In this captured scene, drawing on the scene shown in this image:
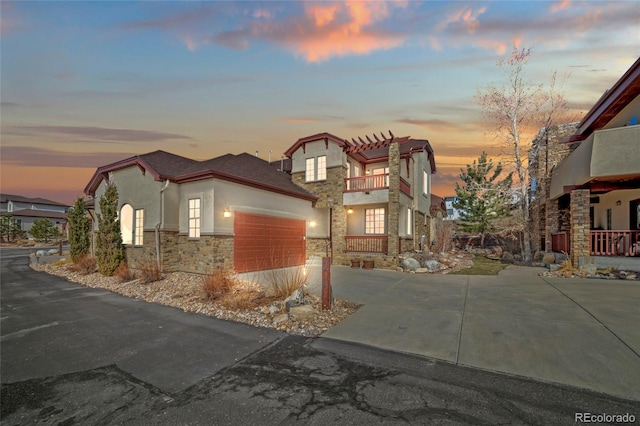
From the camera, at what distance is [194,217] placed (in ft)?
42.7

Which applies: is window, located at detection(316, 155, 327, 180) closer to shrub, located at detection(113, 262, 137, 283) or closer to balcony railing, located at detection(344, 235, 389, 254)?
balcony railing, located at detection(344, 235, 389, 254)

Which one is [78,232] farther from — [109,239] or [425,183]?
[425,183]

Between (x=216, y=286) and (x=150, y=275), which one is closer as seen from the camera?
(x=216, y=286)

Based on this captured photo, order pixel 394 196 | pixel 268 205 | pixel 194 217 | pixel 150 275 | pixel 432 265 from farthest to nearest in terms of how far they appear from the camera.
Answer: pixel 394 196, pixel 268 205, pixel 432 265, pixel 194 217, pixel 150 275

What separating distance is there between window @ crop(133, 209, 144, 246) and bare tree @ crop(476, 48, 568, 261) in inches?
827

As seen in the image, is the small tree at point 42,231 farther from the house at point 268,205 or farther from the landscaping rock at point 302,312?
the landscaping rock at point 302,312

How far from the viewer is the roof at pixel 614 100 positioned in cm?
1001

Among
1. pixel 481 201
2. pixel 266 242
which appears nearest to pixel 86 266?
pixel 266 242

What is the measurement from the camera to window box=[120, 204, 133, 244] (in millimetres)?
14989

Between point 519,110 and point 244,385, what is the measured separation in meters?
21.4

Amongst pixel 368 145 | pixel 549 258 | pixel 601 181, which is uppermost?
pixel 368 145

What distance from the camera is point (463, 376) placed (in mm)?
4199

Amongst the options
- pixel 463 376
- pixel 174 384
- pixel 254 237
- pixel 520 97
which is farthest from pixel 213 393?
pixel 520 97

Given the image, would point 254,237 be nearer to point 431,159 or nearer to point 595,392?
point 595,392
